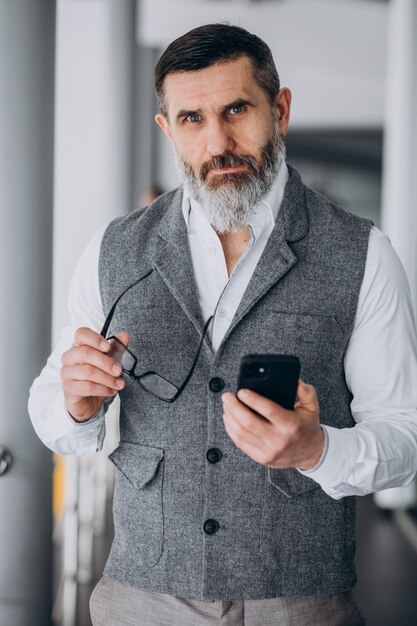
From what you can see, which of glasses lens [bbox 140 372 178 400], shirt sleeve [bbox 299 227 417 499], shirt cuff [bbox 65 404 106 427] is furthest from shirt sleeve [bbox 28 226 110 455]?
shirt sleeve [bbox 299 227 417 499]

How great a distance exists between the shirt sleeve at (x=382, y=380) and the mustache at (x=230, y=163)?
259 millimetres

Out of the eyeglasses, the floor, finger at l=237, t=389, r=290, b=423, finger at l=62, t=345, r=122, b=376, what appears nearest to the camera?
finger at l=237, t=389, r=290, b=423

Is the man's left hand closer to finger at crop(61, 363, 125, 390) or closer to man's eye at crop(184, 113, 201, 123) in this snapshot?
finger at crop(61, 363, 125, 390)

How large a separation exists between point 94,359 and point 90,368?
0.06ft

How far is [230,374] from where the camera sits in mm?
1369

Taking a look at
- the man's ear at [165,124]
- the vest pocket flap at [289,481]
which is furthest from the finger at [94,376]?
the man's ear at [165,124]

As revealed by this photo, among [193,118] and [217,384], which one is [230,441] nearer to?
[217,384]

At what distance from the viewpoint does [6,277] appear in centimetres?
188

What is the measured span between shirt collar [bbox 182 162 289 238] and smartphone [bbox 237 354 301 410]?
1.51ft

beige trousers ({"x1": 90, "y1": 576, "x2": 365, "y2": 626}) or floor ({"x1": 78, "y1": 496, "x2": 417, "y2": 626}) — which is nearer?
beige trousers ({"x1": 90, "y1": 576, "x2": 365, "y2": 626})

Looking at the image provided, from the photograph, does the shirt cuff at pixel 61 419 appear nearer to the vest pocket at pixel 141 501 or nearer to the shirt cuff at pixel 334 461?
the vest pocket at pixel 141 501

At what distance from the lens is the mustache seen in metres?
1.44

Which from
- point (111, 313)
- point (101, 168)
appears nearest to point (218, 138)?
point (111, 313)

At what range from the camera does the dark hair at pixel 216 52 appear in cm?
143
